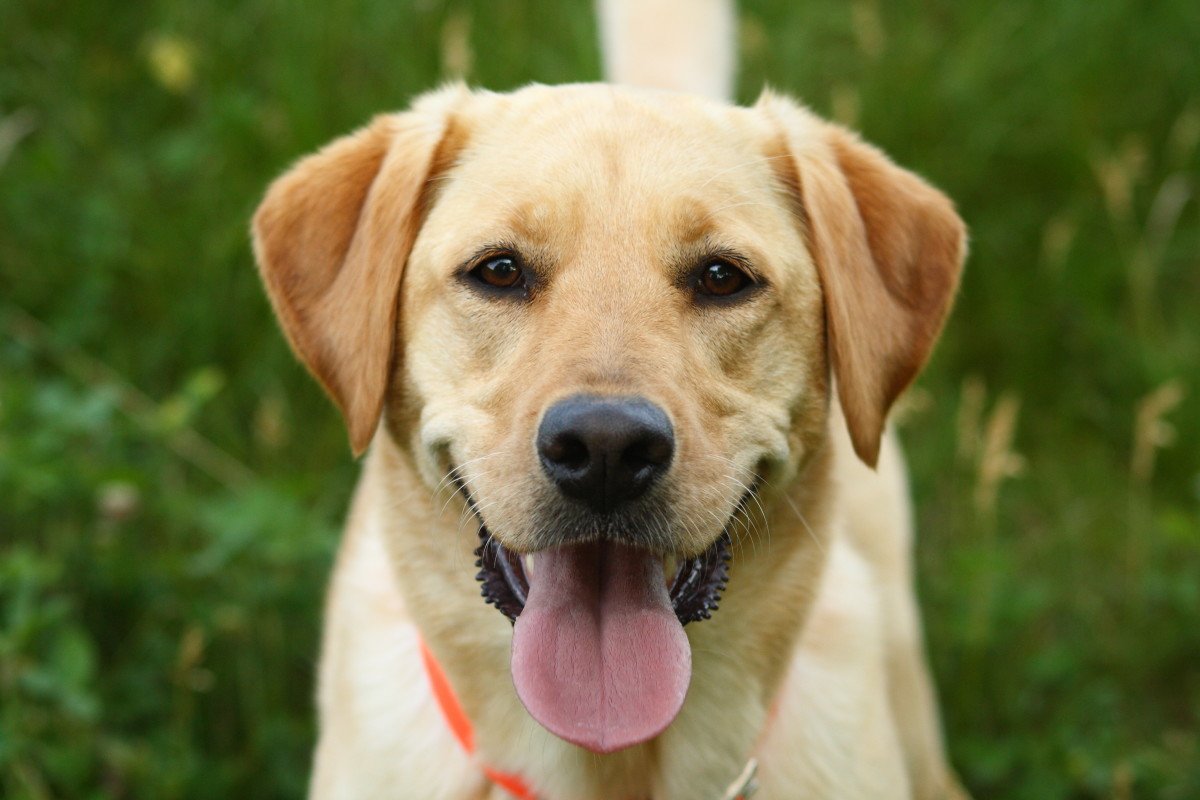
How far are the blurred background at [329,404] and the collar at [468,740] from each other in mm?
671

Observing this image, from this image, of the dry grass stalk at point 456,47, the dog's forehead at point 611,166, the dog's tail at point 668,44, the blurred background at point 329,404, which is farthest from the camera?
the dry grass stalk at point 456,47

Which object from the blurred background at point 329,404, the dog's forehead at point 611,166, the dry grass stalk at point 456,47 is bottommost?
the blurred background at point 329,404

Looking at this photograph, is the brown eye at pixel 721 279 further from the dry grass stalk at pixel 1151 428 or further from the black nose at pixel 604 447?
the dry grass stalk at pixel 1151 428

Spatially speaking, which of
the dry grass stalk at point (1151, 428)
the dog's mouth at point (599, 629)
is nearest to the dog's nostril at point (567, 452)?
the dog's mouth at point (599, 629)

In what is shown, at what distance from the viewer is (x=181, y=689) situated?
10.8 ft

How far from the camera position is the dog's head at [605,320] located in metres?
2.18

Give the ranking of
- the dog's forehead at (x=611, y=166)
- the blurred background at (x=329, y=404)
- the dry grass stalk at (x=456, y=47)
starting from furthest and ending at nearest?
1. the dry grass stalk at (x=456, y=47)
2. the blurred background at (x=329, y=404)
3. the dog's forehead at (x=611, y=166)

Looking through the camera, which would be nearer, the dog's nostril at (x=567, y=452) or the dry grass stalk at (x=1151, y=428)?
the dog's nostril at (x=567, y=452)

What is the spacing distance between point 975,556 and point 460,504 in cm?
178

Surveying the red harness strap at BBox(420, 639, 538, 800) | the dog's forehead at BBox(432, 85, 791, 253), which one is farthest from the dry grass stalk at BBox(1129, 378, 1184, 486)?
the red harness strap at BBox(420, 639, 538, 800)

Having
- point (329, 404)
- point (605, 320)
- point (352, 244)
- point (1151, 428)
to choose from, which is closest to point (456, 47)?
point (329, 404)

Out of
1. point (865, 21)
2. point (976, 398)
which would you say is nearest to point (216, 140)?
point (865, 21)

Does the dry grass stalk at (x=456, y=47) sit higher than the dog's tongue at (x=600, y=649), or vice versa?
the dry grass stalk at (x=456, y=47)

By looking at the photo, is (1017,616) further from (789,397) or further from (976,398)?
(789,397)
